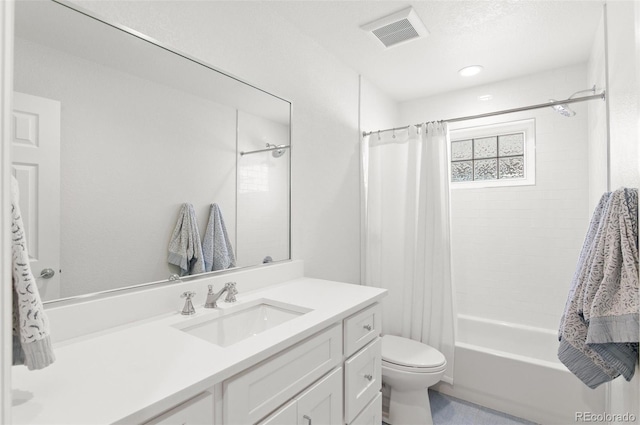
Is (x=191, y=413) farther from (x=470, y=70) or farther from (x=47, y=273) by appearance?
(x=470, y=70)

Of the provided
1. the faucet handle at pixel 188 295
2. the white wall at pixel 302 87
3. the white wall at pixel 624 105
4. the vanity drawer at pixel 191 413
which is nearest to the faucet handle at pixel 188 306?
the faucet handle at pixel 188 295

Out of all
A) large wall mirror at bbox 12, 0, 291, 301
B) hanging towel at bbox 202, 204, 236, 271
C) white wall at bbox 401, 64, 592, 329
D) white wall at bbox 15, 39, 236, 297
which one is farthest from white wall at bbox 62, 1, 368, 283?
A: white wall at bbox 401, 64, 592, 329

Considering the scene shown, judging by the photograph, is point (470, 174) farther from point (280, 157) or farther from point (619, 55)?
point (280, 157)

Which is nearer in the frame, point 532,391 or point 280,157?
point 280,157

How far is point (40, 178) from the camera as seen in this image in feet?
3.19

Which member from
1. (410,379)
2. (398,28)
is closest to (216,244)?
(410,379)

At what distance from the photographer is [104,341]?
3.21 feet

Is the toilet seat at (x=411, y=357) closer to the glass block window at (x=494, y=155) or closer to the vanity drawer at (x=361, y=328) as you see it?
the vanity drawer at (x=361, y=328)

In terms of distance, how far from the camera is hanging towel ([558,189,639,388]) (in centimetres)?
100

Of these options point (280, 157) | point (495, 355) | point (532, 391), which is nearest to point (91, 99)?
point (280, 157)

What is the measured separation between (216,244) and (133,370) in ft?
2.36

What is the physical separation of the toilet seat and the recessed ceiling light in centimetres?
208

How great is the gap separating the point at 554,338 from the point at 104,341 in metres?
3.00

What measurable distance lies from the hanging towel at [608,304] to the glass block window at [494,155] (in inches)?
67.1
